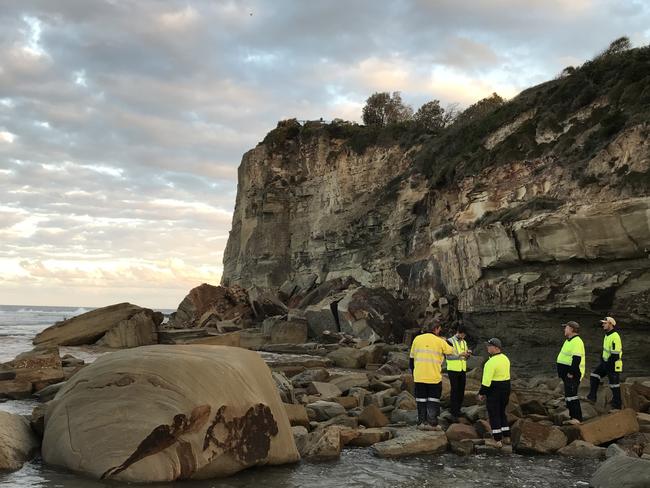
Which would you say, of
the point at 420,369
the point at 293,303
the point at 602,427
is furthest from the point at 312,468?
the point at 293,303

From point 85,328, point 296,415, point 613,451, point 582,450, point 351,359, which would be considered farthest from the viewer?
point 85,328

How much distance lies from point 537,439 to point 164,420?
5.35m

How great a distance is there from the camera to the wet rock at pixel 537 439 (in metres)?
8.41

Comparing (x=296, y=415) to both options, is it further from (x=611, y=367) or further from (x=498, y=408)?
(x=611, y=367)

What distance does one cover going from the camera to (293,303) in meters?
40.3

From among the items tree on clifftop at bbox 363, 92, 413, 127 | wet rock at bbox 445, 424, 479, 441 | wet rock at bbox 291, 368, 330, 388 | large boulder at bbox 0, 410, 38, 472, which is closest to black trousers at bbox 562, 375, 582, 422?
wet rock at bbox 445, 424, 479, 441

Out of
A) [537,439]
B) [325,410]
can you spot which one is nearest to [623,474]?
[537,439]

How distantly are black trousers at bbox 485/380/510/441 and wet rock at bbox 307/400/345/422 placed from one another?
2725mm

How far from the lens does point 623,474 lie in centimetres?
636

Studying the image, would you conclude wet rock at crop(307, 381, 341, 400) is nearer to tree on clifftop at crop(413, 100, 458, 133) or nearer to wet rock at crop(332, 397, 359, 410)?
wet rock at crop(332, 397, 359, 410)

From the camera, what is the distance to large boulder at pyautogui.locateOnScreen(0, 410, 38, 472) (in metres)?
6.63

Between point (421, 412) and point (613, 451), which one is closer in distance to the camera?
point (613, 451)

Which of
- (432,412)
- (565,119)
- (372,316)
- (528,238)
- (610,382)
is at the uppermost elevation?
(565,119)

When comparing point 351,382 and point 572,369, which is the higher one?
point 572,369
